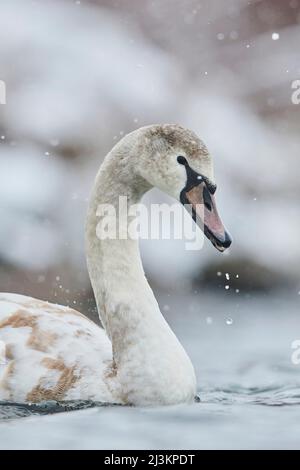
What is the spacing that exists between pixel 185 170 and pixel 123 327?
712mm

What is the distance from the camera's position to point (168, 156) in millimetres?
4805

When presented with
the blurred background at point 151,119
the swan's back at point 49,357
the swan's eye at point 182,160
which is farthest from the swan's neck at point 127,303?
the blurred background at point 151,119

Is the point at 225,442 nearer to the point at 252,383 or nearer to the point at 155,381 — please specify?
the point at 155,381

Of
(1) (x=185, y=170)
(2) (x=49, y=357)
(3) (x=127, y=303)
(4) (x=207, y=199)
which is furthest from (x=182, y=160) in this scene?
(2) (x=49, y=357)

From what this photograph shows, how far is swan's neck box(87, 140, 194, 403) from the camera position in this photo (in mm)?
4848

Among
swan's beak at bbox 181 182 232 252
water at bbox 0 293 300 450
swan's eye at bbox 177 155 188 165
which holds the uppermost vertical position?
swan's eye at bbox 177 155 188 165

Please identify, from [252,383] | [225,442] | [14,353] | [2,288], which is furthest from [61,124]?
[225,442]

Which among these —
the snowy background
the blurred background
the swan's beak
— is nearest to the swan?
the swan's beak

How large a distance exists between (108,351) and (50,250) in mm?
4215

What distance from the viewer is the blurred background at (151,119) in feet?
30.5

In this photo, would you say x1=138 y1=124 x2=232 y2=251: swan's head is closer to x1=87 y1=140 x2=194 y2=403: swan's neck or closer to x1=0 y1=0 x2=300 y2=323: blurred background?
x1=87 y1=140 x2=194 y2=403: swan's neck

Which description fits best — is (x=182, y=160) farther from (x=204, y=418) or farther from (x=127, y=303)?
(x=204, y=418)

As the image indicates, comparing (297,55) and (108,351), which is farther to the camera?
(297,55)

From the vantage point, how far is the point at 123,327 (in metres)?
4.96
